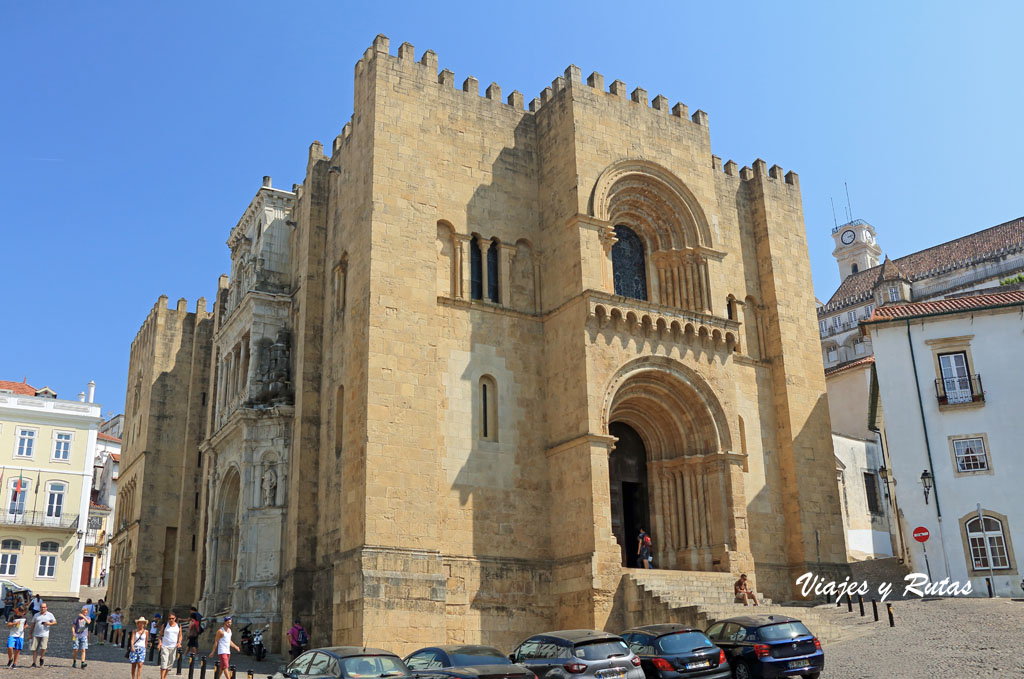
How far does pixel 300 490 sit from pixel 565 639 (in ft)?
45.0

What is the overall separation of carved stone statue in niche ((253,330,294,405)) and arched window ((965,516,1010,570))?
21.7 metres

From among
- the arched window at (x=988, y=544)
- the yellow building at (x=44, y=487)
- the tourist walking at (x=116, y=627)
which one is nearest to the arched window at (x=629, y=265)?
the arched window at (x=988, y=544)

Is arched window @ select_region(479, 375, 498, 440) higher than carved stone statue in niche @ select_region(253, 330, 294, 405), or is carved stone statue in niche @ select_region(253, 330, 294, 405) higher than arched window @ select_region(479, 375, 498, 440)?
carved stone statue in niche @ select_region(253, 330, 294, 405)

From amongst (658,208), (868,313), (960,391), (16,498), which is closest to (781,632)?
(658,208)

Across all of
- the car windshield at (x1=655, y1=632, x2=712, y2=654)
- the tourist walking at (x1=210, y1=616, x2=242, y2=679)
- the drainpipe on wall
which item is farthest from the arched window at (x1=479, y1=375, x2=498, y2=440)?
the drainpipe on wall

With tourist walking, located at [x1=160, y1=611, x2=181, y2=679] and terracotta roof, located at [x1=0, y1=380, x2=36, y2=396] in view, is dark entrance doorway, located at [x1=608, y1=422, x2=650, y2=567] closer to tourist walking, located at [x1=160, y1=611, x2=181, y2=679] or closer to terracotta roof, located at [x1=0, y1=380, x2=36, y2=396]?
tourist walking, located at [x1=160, y1=611, x2=181, y2=679]

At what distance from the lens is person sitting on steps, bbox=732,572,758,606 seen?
24775 millimetres

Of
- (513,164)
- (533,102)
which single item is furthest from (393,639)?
(533,102)

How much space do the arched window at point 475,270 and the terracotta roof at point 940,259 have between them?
5129cm

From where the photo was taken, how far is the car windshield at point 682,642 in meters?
16.7

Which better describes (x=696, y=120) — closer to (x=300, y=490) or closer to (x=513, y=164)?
(x=513, y=164)

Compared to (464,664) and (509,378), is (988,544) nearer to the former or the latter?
(509,378)

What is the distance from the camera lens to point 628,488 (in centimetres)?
2948

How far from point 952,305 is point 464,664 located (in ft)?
76.6
